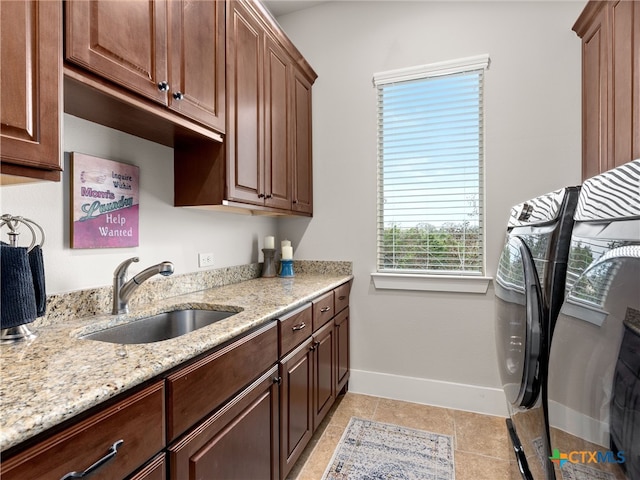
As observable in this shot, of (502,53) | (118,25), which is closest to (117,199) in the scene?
(118,25)

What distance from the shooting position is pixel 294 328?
1.60 m

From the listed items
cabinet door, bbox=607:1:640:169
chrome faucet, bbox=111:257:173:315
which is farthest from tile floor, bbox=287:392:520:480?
cabinet door, bbox=607:1:640:169

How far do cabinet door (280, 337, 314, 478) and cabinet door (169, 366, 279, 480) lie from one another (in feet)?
0.23

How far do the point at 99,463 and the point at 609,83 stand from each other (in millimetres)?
2580

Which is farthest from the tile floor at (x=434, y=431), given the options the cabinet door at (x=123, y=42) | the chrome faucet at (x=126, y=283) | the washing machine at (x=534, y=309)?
the cabinet door at (x=123, y=42)

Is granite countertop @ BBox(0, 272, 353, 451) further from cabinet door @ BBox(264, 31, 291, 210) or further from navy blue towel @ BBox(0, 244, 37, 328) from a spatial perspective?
cabinet door @ BBox(264, 31, 291, 210)

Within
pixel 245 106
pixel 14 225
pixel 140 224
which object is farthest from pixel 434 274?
pixel 14 225

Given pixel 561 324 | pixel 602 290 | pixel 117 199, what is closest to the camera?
pixel 602 290

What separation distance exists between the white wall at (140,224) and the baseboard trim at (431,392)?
1335 millimetres

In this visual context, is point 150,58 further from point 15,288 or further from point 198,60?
point 15,288

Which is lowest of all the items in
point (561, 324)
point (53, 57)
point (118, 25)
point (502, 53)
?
point (561, 324)

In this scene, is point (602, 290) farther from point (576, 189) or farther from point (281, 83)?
point (281, 83)

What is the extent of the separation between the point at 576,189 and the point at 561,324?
0.36m

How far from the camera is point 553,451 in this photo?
0.79 meters
